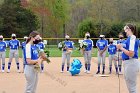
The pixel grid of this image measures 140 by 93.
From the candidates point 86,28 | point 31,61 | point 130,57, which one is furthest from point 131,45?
point 86,28

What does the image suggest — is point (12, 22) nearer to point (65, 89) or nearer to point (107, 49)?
point (107, 49)

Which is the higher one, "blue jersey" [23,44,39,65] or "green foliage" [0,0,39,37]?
"green foliage" [0,0,39,37]

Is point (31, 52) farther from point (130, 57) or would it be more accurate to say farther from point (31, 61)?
point (130, 57)

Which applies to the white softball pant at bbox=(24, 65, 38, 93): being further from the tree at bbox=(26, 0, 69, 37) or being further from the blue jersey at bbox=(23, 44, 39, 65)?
the tree at bbox=(26, 0, 69, 37)

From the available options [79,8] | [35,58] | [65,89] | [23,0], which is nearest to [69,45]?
[65,89]

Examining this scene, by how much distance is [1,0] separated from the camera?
71.9 m

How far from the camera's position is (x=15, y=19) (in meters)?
64.2

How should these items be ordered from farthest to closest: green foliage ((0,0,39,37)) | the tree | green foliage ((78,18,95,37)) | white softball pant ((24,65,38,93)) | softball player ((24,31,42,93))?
the tree, green foliage ((0,0,39,37)), green foliage ((78,18,95,37)), white softball pant ((24,65,38,93)), softball player ((24,31,42,93))

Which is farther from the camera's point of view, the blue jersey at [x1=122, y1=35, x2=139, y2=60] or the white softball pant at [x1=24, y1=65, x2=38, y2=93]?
the white softball pant at [x1=24, y1=65, x2=38, y2=93]

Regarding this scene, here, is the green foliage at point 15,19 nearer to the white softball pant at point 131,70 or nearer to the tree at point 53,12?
the tree at point 53,12

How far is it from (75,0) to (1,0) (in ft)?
69.8

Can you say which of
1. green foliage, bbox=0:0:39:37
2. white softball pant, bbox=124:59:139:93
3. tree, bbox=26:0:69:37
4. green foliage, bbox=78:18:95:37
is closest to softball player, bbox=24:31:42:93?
white softball pant, bbox=124:59:139:93

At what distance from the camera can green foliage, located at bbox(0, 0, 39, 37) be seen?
62.8 metres

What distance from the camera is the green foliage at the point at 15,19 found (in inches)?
2471
